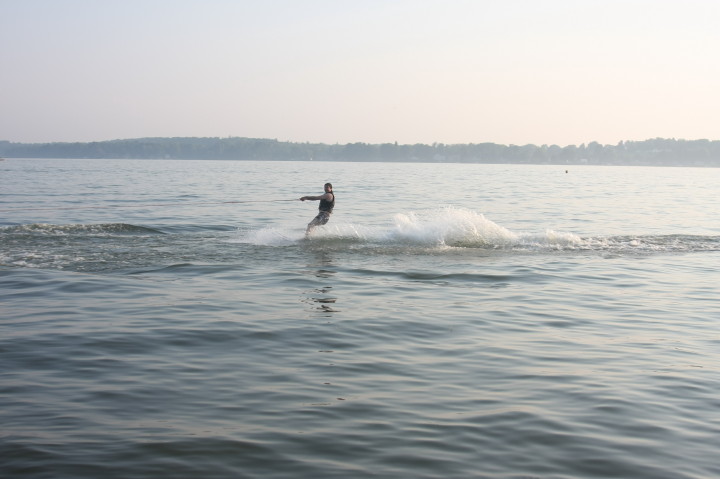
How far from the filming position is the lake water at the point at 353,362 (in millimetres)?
6484

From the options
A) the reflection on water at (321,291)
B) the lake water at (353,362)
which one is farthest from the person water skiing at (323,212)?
the reflection on water at (321,291)

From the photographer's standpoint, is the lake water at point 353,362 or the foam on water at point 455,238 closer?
the lake water at point 353,362

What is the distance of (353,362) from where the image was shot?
9320 millimetres

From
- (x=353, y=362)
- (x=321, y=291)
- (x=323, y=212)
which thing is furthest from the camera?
(x=323, y=212)

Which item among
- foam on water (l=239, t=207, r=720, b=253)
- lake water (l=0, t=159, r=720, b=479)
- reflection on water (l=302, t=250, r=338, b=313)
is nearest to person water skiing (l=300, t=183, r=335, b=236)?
foam on water (l=239, t=207, r=720, b=253)

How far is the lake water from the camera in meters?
6.48

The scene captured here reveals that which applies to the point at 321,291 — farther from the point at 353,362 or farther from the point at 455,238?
the point at 455,238

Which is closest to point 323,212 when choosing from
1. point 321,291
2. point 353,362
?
point 321,291

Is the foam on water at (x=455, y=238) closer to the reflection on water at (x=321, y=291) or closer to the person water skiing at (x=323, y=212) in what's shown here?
the person water skiing at (x=323, y=212)

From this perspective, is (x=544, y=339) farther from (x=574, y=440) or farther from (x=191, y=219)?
(x=191, y=219)

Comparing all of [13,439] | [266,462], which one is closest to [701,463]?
[266,462]

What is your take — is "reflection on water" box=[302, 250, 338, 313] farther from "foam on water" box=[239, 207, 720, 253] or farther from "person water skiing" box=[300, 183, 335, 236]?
"person water skiing" box=[300, 183, 335, 236]

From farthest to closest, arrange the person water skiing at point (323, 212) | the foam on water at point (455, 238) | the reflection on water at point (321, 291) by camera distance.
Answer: the person water skiing at point (323, 212), the foam on water at point (455, 238), the reflection on water at point (321, 291)

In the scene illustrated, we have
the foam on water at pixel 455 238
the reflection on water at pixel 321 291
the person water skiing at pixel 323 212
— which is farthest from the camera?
the person water skiing at pixel 323 212
